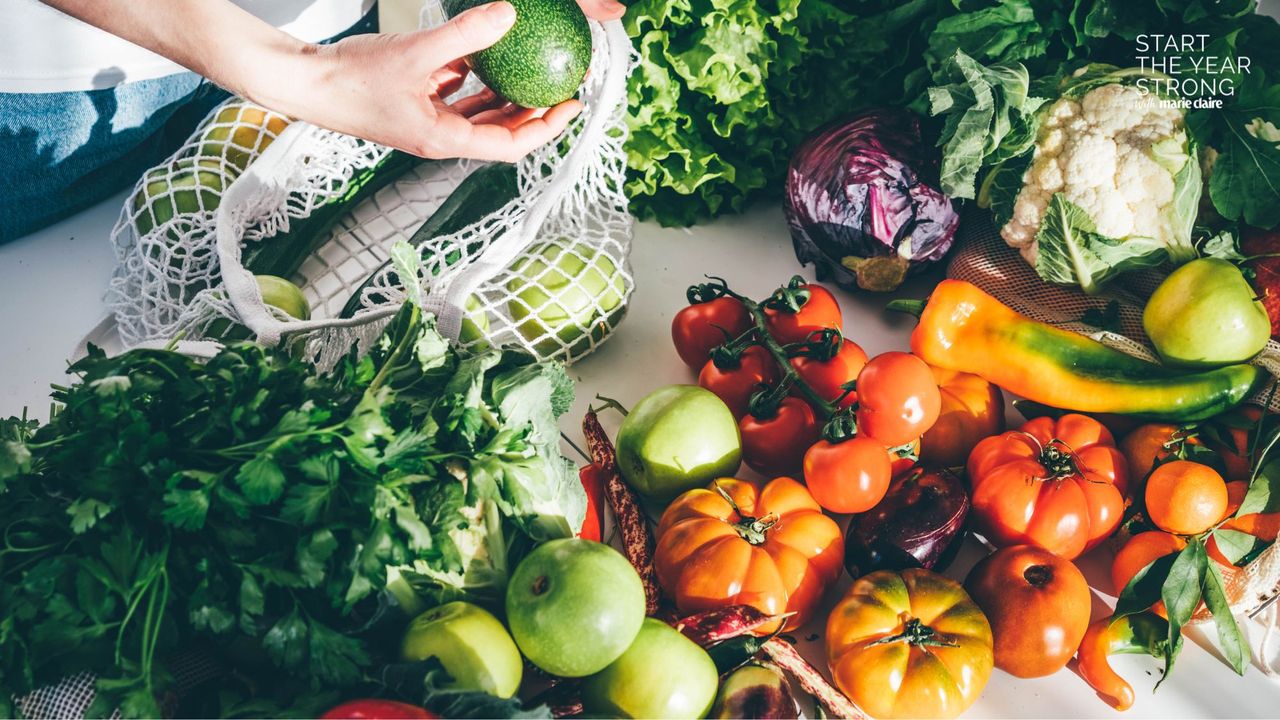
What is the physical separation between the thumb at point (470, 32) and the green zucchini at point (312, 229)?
45 centimetres

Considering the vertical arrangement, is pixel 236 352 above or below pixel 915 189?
above

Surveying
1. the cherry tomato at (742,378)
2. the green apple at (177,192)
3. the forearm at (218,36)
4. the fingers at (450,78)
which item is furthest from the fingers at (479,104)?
the cherry tomato at (742,378)

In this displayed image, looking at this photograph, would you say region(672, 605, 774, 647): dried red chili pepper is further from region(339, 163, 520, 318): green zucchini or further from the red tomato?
region(339, 163, 520, 318): green zucchini

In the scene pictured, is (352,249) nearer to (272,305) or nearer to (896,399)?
(272,305)

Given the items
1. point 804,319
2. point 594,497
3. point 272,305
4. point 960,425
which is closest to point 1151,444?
point 960,425

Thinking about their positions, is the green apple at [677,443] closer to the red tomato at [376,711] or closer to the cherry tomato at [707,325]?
the cherry tomato at [707,325]

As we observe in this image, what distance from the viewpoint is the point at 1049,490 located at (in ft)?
3.16

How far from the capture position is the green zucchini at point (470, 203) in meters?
1.21

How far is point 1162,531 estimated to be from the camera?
3.20ft

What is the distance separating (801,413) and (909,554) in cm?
21

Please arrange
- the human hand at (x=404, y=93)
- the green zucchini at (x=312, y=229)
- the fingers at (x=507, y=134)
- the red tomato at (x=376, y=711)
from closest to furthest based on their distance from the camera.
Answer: the red tomato at (x=376, y=711), the human hand at (x=404, y=93), the fingers at (x=507, y=134), the green zucchini at (x=312, y=229)

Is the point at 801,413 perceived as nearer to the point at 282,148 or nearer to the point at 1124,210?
the point at 1124,210

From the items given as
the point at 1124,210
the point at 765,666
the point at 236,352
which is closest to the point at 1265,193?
the point at 1124,210

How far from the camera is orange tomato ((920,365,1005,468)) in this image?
109 cm
